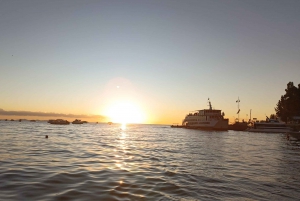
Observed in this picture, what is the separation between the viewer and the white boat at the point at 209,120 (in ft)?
472

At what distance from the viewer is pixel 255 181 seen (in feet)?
56.5

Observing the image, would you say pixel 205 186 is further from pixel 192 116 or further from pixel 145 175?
pixel 192 116

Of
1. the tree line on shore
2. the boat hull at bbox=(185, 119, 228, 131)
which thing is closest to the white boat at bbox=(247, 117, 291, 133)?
the tree line on shore

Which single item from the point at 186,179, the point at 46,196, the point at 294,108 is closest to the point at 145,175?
the point at 186,179

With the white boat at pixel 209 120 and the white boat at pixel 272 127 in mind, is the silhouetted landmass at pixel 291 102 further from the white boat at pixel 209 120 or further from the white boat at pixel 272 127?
the white boat at pixel 209 120

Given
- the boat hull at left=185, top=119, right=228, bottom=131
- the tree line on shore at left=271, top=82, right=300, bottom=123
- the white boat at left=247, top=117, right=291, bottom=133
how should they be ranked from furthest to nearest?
the boat hull at left=185, top=119, right=228, bottom=131 → the white boat at left=247, top=117, right=291, bottom=133 → the tree line on shore at left=271, top=82, right=300, bottom=123

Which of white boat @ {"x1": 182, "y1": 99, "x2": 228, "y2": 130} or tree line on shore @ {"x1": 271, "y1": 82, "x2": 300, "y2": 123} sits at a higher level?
tree line on shore @ {"x1": 271, "y1": 82, "x2": 300, "y2": 123}

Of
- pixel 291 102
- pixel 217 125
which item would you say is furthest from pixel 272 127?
pixel 217 125

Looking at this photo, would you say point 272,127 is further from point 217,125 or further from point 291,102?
point 217,125

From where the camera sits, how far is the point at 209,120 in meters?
147

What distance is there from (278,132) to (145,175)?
4944 inches

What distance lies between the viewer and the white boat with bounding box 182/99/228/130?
143875mm

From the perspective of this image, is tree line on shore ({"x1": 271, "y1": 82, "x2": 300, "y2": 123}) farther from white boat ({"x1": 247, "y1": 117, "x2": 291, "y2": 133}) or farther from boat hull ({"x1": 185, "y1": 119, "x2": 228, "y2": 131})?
boat hull ({"x1": 185, "y1": 119, "x2": 228, "y2": 131})

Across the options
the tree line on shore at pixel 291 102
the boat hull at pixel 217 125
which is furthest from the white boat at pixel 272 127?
the boat hull at pixel 217 125
